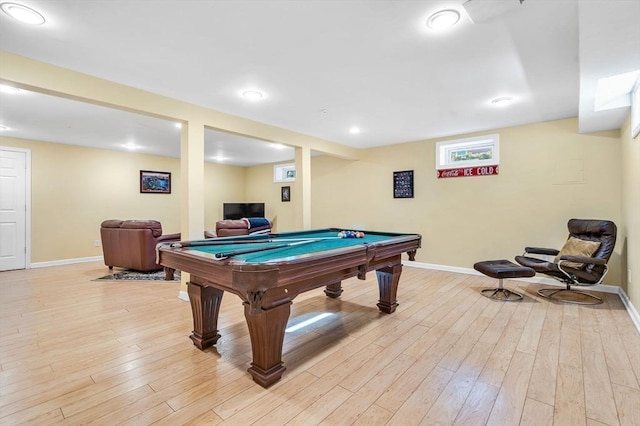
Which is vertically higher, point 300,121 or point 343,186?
point 300,121

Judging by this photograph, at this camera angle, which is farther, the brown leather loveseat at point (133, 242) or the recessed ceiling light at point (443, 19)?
the brown leather loveseat at point (133, 242)

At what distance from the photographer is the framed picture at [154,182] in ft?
22.5

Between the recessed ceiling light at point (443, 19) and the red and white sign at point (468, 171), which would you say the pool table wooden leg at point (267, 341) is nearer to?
the recessed ceiling light at point (443, 19)

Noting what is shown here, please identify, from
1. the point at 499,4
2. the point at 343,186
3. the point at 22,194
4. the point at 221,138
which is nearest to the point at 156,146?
the point at 221,138

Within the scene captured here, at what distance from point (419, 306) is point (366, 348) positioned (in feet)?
4.10

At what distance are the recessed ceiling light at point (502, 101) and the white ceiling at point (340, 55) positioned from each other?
0.07 m

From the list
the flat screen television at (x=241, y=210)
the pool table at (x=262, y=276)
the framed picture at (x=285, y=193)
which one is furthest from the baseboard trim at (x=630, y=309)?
the flat screen television at (x=241, y=210)

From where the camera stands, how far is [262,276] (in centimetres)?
162

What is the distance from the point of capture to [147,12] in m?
1.89

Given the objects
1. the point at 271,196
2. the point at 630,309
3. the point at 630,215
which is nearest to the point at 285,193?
the point at 271,196

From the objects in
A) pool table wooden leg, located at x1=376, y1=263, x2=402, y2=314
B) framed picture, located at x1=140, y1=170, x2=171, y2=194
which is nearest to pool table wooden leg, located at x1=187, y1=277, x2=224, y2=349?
pool table wooden leg, located at x1=376, y1=263, x2=402, y2=314

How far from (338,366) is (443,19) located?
2512mm

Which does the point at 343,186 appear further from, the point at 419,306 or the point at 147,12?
the point at 147,12

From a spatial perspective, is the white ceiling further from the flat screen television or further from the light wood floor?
the flat screen television
